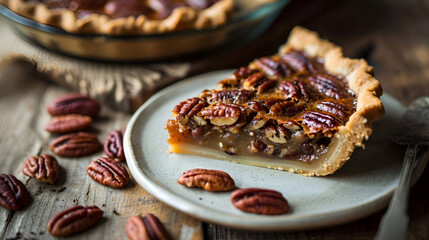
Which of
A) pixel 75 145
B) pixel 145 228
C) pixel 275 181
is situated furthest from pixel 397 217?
pixel 75 145

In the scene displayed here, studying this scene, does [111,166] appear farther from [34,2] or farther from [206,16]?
[34,2]

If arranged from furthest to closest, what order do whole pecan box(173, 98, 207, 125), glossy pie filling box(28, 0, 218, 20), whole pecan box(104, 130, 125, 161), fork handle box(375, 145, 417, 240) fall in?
glossy pie filling box(28, 0, 218, 20)
whole pecan box(104, 130, 125, 161)
whole pecan box(173, 98, 207, 125)
fork handle box(375, 145, 417, 240)

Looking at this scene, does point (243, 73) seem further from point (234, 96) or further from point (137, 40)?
point (137, 40)

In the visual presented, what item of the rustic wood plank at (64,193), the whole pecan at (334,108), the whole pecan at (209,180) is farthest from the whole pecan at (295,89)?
the rustic wood plank at (64,193)

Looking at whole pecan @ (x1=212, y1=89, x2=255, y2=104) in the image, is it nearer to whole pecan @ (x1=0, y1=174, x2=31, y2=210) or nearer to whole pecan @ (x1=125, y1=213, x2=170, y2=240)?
whole pecan @ (x1=125, y1=213, x2=170, y2=240)

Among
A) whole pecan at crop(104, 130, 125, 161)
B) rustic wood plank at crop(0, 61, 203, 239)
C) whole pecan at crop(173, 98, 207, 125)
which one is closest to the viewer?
rustic wood plank at crop(0, 61, 203, 239)

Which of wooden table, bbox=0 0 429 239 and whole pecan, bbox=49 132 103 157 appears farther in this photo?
whole pecan, bbox=49 132 103 157

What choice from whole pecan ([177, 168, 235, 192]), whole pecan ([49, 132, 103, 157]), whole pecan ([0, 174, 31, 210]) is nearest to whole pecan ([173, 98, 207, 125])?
whole pecan ([177, 168, 235, 192])
